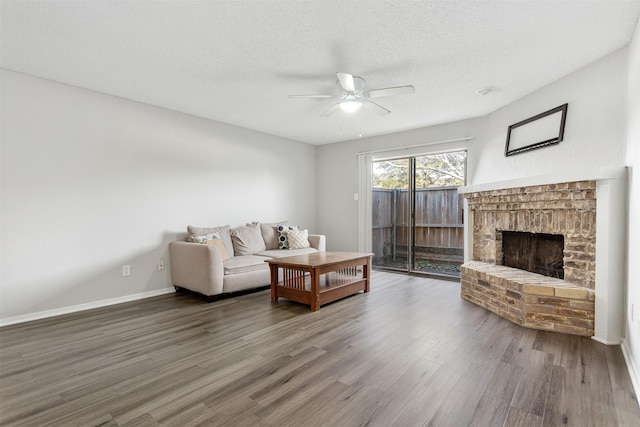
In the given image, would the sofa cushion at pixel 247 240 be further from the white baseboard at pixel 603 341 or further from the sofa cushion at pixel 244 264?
the white baseboard at pixel 603 341

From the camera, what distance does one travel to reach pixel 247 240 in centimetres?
490

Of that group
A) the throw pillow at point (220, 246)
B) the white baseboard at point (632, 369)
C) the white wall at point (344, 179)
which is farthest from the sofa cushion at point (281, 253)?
the white baseboard at point (632, 369)

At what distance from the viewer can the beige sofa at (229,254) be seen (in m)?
3.83

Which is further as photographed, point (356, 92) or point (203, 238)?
point (203, 238)

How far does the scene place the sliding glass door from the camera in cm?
530

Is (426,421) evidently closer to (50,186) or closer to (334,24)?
(334,24)

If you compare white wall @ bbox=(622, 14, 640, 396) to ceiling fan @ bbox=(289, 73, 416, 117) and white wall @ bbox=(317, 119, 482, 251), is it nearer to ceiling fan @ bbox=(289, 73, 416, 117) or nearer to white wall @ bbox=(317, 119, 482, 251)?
ceiling fan @ bbox=(289, 73, 416, 117)

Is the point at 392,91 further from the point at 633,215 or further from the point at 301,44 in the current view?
the point at 633,215

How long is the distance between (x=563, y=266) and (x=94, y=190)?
5028 millimetres

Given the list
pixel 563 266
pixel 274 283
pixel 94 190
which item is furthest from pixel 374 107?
pixel 94 190

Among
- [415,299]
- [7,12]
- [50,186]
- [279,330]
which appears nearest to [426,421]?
[279,330]

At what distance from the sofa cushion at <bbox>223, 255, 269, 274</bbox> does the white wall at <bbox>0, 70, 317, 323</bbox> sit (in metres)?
0.86

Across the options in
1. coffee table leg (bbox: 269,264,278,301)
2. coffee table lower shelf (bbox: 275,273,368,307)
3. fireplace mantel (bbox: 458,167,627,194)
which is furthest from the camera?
coffee table leg (bbox: 269,264,278,301)

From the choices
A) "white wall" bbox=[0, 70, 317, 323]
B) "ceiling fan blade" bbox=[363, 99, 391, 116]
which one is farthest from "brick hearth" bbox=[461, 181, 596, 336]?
"white wall" bbox=[0, 70, 317, 323]
